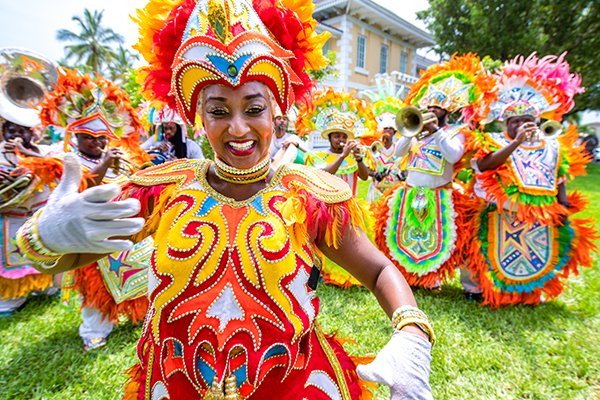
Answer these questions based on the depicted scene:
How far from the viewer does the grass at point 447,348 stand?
260cm

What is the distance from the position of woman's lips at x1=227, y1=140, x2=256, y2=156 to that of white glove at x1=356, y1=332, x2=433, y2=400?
35.7 inches

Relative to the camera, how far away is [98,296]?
3.03 m

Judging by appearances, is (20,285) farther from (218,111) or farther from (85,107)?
(218,111)

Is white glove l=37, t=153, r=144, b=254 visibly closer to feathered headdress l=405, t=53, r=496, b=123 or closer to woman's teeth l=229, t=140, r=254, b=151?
woman's teeth l=229, t=140, r=254, b=151

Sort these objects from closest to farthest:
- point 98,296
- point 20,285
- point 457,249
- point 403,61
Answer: point 98,296 → point 20,285 → point 457,249 → point 403,61

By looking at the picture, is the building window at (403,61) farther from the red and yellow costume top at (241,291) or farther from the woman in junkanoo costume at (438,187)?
the red and yellow costume top at (241,291)

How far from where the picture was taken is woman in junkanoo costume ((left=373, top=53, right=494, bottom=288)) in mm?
3865

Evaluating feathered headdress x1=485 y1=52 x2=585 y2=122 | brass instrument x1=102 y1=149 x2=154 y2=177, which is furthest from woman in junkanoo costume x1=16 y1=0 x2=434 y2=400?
feathered headdress x1=485 y1=52 x2=585 y2=122

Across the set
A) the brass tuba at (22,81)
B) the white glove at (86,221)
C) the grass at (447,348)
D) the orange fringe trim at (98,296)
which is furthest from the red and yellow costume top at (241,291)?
the brass tuba at (22,81)

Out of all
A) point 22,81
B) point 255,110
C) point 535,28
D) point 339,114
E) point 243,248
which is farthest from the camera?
point 535,28

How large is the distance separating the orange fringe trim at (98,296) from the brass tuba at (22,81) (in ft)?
5.98

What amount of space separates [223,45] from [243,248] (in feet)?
2.65

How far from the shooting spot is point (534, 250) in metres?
3.66

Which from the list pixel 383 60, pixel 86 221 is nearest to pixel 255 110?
pixel 86 221
